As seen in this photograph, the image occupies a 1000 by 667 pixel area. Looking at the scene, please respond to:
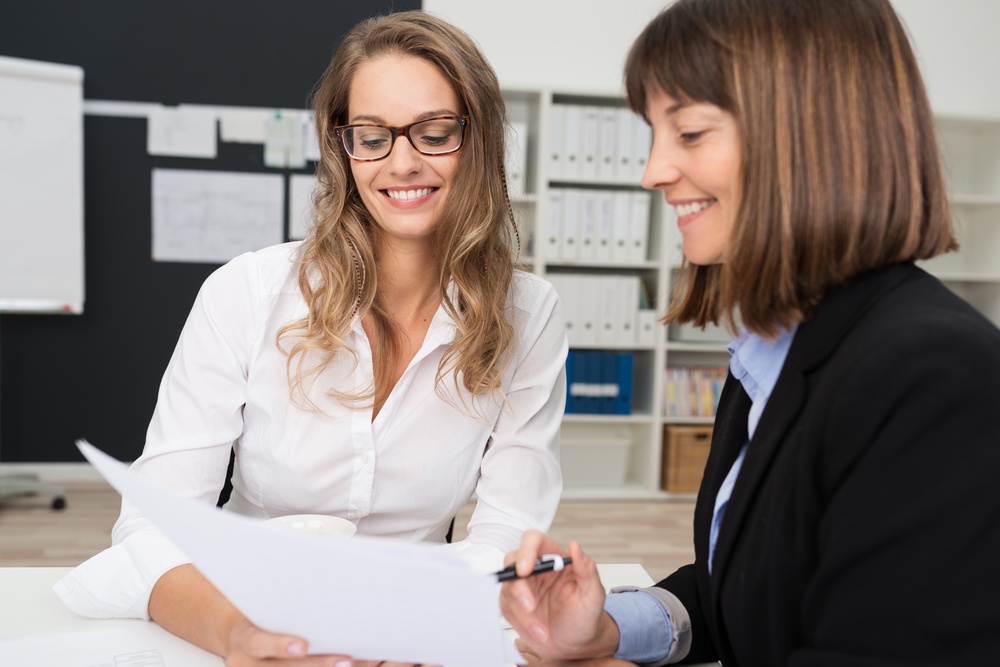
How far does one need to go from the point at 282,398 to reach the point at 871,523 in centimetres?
98

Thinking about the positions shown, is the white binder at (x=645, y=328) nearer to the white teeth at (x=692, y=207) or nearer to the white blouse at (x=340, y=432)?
the white blouse at (x=340, y=432)

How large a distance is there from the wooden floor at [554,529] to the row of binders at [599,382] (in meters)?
0.48

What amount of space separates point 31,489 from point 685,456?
3077 mm

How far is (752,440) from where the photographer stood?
3.02 feet

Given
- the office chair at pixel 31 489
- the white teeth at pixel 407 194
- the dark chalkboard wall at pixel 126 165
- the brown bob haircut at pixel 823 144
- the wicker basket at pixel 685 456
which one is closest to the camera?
the brown bob haircut at pixel 823 144

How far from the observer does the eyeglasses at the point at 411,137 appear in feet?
4.76

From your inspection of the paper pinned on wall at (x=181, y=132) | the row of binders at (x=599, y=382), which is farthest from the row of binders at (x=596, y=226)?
the paper pinned on wall at (x=181, y=132)

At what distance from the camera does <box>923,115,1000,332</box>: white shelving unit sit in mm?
4730

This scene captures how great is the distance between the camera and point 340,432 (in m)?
1.44

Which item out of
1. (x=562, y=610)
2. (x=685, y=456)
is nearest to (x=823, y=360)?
(x=562, y=610)

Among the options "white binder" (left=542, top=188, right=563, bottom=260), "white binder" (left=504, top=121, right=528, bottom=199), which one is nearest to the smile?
"white binder" (left=504, top=121, right=528, bottom=199)

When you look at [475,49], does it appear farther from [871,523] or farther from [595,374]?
[595,374]

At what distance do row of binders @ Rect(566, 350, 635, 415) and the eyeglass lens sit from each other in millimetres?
2897

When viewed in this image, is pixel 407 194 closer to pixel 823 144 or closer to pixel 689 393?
pixel 823 144
